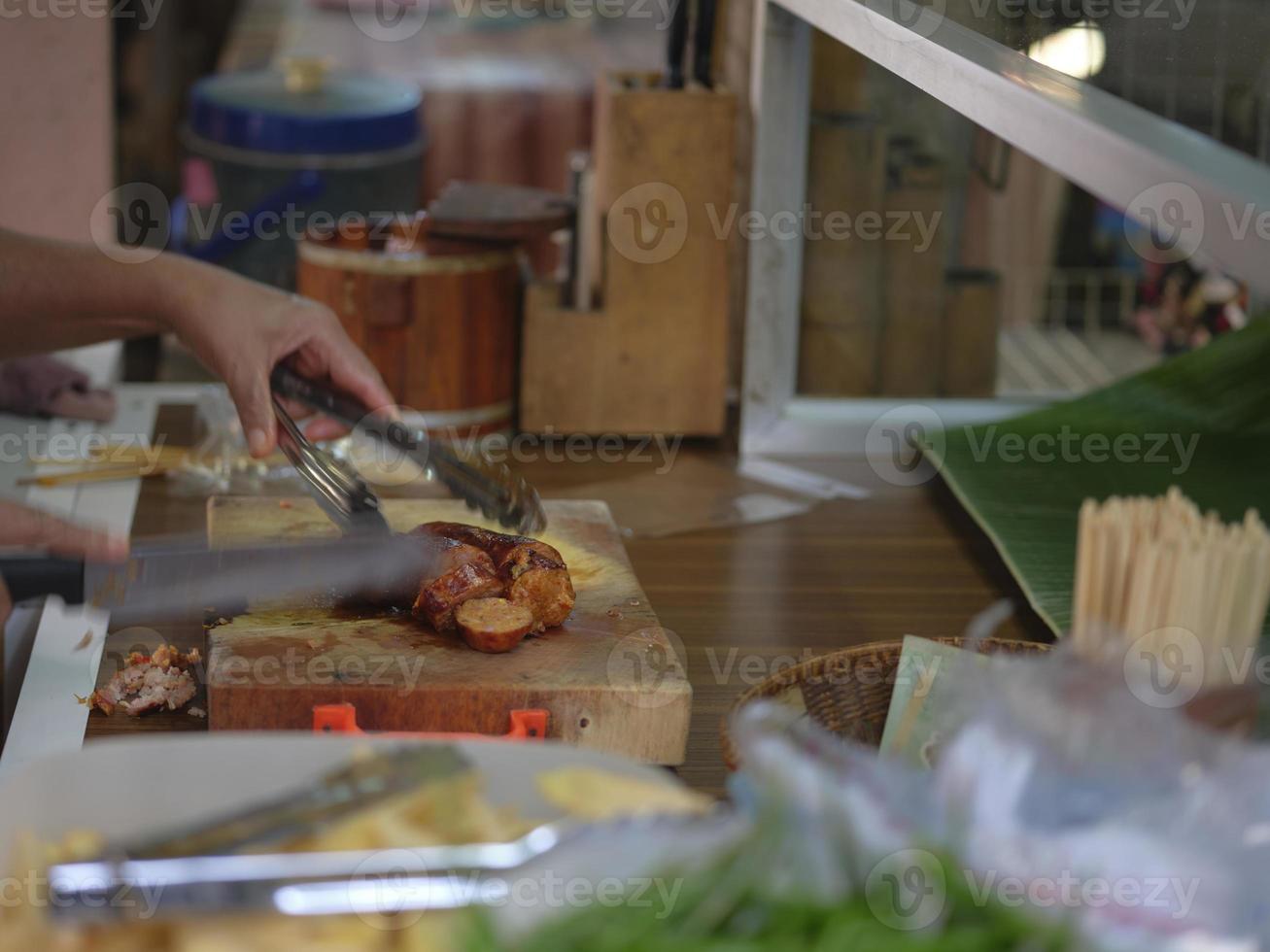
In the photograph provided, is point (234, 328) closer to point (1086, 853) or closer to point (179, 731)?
point (179, 731)

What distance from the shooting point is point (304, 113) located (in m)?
2.61

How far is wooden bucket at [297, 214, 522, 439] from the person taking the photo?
5.72 feet

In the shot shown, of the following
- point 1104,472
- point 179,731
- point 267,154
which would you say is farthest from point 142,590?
point 267,154

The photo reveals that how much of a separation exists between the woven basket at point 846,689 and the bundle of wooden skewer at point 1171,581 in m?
0.22

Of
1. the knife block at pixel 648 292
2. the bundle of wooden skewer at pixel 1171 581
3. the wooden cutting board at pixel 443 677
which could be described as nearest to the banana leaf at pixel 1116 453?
the knife block at pixel 648 292

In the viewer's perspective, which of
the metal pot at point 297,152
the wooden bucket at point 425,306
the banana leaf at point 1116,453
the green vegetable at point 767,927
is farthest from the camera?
the metal pot at point 297,152

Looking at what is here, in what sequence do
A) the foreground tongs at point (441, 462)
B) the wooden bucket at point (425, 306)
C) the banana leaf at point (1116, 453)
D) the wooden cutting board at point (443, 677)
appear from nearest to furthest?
the wooden cutting board at point (443, 677) < the foreground tongs at point (441, 462) < the banana leaf at point (1116, 453) < the wooden bucket at point (425, 306)

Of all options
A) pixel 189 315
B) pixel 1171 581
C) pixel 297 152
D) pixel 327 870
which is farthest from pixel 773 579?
pixel 297 152

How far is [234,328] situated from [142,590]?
0.34 m

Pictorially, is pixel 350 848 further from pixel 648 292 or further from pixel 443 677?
pixel 648 292

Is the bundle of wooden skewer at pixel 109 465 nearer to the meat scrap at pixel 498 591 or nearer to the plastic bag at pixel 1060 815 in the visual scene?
the meat scrap at pixel 498 591

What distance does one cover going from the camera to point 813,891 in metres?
0.56

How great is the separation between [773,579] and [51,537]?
27.6 inches

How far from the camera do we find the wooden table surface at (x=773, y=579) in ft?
3.94
